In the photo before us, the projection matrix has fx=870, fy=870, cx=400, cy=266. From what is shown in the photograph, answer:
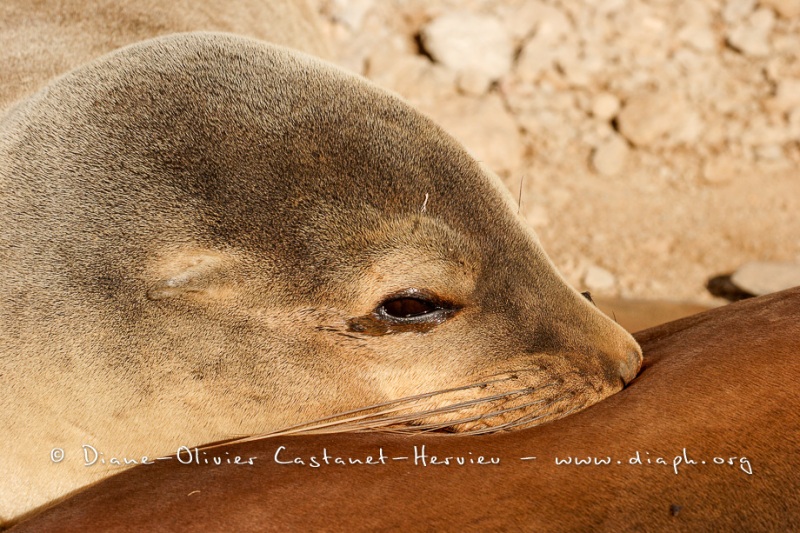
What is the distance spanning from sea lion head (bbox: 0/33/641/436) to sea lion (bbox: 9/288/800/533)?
0.55ft

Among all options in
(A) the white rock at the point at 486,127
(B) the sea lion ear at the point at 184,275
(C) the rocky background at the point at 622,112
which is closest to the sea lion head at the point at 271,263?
(B) the sea lion ear at the point at 184,275

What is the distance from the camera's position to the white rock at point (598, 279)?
453 cm

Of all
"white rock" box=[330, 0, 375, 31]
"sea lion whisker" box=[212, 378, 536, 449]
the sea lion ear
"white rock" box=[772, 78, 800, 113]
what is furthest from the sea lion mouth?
"white rock" box=[330, 0, 375, 31]

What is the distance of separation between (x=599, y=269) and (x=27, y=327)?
10.4 feet

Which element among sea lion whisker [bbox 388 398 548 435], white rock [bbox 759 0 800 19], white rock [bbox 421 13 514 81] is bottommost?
sea lion whisker [bbox 388 398 548 435]

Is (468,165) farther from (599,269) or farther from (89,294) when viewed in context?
(599,269)

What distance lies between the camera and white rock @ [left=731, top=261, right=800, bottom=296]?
4179 mm

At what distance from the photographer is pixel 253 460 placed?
2057 millimetres

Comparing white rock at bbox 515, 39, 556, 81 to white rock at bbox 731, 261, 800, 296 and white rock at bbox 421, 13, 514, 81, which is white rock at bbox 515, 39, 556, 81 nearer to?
white rock at bbox 421, 13, 514, 81

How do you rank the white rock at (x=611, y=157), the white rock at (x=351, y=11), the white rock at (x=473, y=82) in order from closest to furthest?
the white rock at (x=611, y=157), the white rock at (x=473, y=82), the white rock at (x=351, y=11)

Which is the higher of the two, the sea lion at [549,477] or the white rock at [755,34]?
the white rock at [755,34]

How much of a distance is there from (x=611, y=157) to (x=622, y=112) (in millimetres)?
310

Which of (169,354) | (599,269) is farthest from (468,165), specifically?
(599,269)

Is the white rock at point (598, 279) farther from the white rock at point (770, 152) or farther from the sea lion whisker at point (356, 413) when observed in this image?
the sea lion whisker at point (356, 413)
